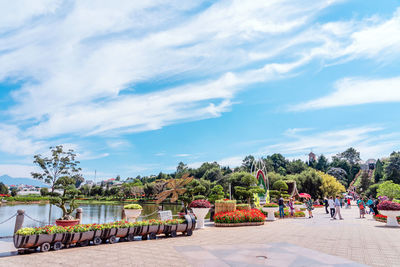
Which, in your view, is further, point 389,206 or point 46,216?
point 46,216

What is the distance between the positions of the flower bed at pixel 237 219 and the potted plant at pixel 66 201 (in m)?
6.68

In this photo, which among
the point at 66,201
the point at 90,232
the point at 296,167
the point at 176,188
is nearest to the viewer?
the point at 90,232

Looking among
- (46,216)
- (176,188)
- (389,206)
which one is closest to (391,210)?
(389,206)

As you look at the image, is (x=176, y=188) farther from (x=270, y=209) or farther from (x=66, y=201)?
(x=66, y=201)

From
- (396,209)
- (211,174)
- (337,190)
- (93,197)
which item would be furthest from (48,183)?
(93,197)

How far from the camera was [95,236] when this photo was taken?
8.09 m

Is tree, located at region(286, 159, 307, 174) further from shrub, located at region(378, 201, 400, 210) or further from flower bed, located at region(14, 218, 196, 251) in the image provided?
flower bed, located at region(14, 218, 196, 251)

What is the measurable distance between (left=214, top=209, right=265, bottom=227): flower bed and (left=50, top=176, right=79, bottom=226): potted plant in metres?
6.68

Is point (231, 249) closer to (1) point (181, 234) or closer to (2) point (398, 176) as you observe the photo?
(1) point (181, 234)

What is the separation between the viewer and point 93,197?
75.1 m

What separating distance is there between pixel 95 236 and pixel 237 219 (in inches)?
296

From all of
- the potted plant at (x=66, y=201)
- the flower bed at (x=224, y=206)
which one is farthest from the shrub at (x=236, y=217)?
the potted plant at (x=66, y=201)

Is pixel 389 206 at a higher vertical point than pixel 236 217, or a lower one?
higher

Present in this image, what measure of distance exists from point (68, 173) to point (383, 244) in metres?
18.6
